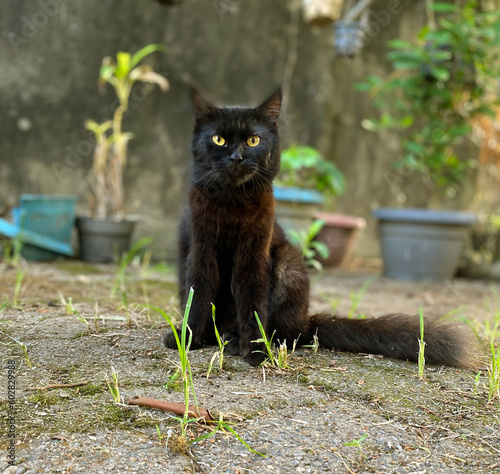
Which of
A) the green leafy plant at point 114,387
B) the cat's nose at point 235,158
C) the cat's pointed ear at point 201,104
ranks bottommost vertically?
the green leafy plant at point 114,387

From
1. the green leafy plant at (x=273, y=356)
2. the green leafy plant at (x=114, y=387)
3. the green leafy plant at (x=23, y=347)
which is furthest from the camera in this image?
the green leafy plant at (x=273, y=356)

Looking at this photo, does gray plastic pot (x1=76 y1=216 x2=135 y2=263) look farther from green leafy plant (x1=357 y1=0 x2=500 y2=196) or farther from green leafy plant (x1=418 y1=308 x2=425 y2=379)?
green leafy plant (x1=418 y1=308 x2=425 y2=379)

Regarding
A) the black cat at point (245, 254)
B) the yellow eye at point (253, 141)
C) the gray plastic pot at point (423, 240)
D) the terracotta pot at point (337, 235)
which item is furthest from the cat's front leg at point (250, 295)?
the terracotta pot at point (337, 235)

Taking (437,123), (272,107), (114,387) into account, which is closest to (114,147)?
(437,123)

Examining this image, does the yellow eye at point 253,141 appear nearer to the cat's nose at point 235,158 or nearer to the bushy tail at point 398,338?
the cat's nose at point 235,158

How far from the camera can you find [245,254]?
1734 millimetres

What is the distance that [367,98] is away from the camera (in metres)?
6.32

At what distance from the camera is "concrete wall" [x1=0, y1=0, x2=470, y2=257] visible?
4.73 m

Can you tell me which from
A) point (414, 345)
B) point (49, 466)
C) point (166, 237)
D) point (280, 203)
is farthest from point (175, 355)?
point (166, 237)

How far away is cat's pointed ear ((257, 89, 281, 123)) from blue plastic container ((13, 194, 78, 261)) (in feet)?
9.95

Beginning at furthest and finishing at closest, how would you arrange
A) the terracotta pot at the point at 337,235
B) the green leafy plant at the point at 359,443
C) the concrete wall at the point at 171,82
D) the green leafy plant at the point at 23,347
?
1. the terracotta pot at the point at 337,235
2. the concrete wall at the point at 171,82
3. the green leafy plant at the point at 23,347
4. the green leafy plant at the point at 359,443

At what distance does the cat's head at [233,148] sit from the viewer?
170 cm

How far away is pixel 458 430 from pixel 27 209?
12.7 ft

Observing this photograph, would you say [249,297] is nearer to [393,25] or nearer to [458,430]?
[458,430]
